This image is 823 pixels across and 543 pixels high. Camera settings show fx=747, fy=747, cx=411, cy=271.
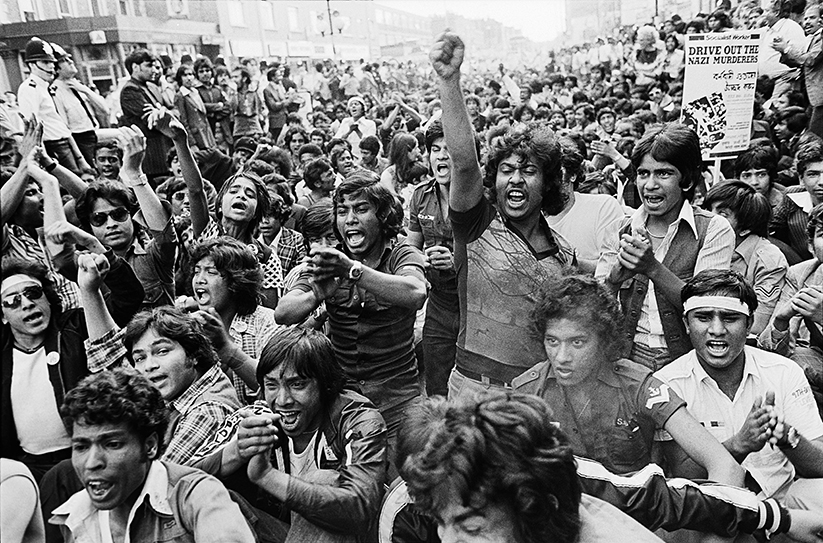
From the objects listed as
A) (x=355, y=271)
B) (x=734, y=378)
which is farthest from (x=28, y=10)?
(x=734, y=378)

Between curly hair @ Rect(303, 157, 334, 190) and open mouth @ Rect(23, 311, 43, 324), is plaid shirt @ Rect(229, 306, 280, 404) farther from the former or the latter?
curly hair @ Rect(303, 157, 334, 190)

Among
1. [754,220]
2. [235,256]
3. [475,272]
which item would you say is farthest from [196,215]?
[754,220]

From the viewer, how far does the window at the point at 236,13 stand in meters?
16.5

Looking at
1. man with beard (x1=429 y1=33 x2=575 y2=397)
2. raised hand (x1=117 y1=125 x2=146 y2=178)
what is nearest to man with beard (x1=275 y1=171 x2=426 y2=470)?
man with beard (x1=429 y1=33 x2=575 y2=397)

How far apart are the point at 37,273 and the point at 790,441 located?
2348 millimetres

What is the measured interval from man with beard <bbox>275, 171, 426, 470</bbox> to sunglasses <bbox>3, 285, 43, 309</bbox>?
2.56 feet

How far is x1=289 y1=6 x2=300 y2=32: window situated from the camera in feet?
72.6

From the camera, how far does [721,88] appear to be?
491cm

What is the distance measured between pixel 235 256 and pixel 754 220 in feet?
8.17

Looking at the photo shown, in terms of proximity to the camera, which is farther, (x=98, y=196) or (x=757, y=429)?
(x=98, y=196)

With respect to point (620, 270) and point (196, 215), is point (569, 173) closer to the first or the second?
point (620, 270)

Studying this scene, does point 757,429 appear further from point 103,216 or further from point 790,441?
point 103,216

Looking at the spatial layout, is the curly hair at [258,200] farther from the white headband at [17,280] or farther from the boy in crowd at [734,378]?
the boy in crowd at [734,378]

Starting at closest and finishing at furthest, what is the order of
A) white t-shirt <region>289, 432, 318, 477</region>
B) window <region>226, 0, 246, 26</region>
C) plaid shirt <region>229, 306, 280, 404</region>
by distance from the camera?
white t-shirt <region>289, 432, 318, 477</region>
plaid shirt <region>229, 306, 280, 404</region>
window <region>226, 0, 246, 26</region>
